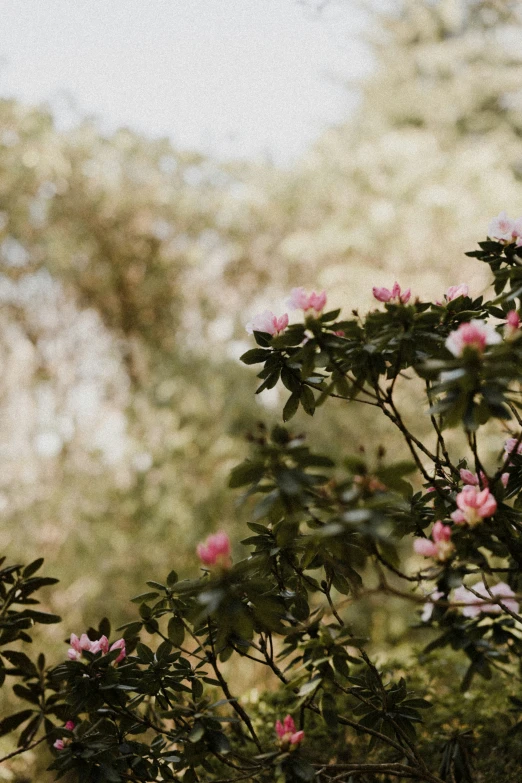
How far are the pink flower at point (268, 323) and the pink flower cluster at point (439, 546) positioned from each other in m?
0.46

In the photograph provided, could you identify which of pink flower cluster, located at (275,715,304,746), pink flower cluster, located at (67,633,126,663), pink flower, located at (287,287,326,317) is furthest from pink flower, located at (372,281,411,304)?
pink flower cluster, located at (67,633,126,663)

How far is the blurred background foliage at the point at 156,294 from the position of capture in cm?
445

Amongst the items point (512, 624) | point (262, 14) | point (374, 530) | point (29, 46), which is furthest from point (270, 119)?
point (374, 530)

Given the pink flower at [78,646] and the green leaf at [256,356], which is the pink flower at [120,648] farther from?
the green leaf at [256,356]

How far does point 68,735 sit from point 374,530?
802mm

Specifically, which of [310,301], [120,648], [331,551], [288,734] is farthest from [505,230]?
[120,648]

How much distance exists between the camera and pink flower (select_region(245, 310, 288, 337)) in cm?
128

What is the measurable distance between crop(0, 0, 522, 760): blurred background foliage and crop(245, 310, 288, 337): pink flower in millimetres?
3020

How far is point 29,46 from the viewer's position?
5.01 meters

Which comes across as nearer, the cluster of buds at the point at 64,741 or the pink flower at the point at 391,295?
the pink flower at the point at 391,295

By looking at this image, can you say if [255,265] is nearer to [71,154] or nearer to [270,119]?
[270,119]

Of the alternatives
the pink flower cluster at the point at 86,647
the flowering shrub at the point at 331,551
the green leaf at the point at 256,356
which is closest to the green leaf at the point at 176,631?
the flowering shrub at the point at 331,551

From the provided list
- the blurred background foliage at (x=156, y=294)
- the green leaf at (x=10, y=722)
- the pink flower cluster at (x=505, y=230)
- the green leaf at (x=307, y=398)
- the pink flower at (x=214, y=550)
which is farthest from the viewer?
the blurred background foliage at (x=156, y=294)

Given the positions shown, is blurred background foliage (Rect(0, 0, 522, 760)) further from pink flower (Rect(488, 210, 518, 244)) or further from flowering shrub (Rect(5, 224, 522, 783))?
pink flower (Rect(488, 210, 518, 244))
